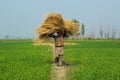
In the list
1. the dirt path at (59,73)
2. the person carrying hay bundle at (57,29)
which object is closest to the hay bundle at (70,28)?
the person carrying hay bundle at (57,29)

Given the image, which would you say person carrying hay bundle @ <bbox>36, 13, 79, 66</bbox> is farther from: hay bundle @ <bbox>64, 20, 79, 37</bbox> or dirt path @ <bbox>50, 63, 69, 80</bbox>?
dirt path @ <bbox>50, 63, 69, 80</bbox>

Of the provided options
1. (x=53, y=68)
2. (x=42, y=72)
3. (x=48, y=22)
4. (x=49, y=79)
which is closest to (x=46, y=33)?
(x=48, y=22)

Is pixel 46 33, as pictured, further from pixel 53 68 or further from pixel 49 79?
pixel 49 79

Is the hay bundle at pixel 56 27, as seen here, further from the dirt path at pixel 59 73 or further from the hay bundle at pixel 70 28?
the dirt path at pixel 59 73

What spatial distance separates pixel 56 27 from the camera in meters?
16.9

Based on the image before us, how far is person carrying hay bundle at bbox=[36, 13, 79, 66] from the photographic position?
16.8m

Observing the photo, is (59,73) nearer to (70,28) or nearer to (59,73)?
(59,73)

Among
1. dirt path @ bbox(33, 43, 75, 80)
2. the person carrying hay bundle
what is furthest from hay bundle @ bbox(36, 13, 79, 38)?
dirt path @ bbox(33, 43, 75, 80)

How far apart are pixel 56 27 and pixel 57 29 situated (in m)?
0.11

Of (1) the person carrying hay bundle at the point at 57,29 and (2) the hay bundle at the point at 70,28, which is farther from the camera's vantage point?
(2) the hay bundle at the point at 70,28

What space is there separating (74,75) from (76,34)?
474 centimetres

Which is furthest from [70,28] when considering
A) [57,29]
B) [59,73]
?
[59,73]

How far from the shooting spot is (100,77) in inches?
486

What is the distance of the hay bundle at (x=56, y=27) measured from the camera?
16891 mm
